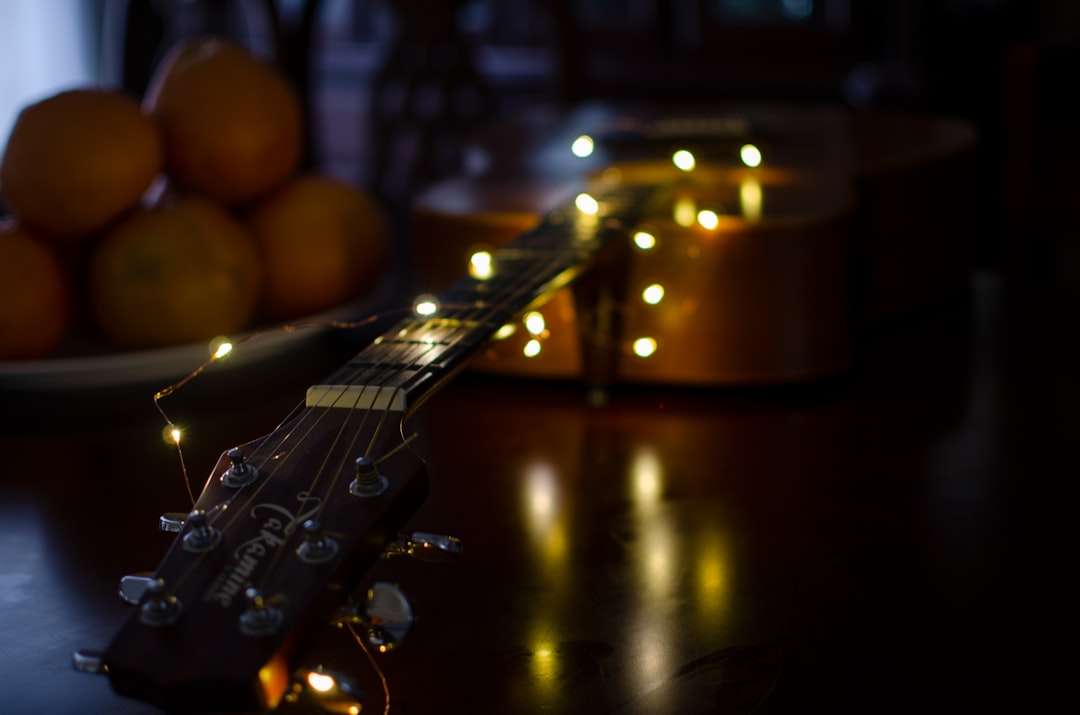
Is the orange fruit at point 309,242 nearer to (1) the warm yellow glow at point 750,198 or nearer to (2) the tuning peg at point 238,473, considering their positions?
(1) the warm yellow glow at point 750,198

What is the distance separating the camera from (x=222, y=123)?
27.2 inches

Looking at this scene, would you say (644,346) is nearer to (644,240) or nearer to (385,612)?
(644,240)

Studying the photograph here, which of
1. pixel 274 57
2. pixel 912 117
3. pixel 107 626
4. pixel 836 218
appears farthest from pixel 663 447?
pixel 274 57

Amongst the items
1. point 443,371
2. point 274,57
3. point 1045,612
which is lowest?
point 1045,612

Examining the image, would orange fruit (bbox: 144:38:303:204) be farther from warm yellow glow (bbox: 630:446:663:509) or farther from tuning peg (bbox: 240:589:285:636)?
tuning peg (bbox: 240:589:285:636)

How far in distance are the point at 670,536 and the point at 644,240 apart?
209 millimetres

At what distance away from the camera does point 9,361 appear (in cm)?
66

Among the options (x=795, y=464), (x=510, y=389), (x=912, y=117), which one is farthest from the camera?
(x=912, y=117)

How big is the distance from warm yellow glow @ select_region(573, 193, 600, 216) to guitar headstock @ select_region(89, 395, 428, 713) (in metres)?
0.31

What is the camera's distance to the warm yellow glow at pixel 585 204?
0.66 metres

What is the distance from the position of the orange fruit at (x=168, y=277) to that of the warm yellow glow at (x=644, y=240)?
0.74 feet

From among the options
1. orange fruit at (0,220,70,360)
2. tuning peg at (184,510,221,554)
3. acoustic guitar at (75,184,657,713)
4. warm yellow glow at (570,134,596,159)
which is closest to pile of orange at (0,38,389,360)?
orange fruit at (0,220,70,360)

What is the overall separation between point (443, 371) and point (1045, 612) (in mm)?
240

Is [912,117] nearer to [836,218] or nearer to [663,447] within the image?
[836,218]
